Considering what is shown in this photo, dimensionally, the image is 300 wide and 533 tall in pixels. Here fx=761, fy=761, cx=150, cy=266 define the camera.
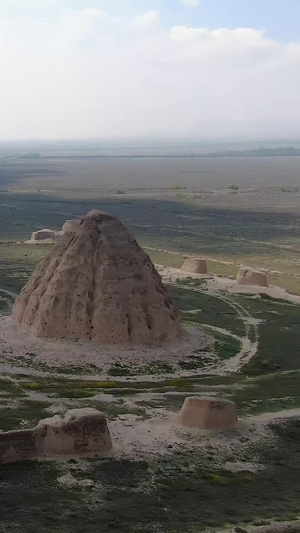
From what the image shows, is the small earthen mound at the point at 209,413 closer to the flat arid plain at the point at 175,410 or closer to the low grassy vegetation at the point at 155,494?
the flat arid plain at the point at 175,410

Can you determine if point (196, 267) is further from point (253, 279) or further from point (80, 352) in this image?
point (80, 352)

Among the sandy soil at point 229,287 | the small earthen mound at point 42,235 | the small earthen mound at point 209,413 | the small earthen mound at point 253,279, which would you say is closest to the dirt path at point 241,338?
the sandy soil at point 229,287

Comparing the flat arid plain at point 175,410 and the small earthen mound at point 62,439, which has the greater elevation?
the small earthen mound at point 62,439

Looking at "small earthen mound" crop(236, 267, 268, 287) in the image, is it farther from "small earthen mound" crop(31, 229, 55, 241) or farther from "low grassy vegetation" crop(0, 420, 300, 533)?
"low grassy vegetation" crop(0, 420, 300, 533)

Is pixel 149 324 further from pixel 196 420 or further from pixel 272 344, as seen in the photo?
pixel 196 420

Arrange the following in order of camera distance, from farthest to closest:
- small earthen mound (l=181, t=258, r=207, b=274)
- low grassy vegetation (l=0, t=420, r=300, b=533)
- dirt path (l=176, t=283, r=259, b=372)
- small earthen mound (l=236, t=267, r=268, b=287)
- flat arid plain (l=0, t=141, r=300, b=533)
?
1. small earthen mound (l=181, t=258, r=207, b=274)
2. small earthen mound (l=236, t=267, r=268, b=287)
3. dirt path (l=176, t=283, r=259, b=372)
4. flat arid plain (l=0, t=141, r=300, b=533)
5. low grassy vegetation (l=0, t=420, r=300, b=533)

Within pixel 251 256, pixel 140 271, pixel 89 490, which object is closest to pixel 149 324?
pixel 140 271

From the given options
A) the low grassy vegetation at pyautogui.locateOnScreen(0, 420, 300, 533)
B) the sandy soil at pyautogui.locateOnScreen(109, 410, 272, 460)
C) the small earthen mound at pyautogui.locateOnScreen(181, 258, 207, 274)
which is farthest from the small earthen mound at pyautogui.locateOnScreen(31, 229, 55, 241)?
the low grassy vegetation at pyautogui.locateOnScreen(0, 420, 300, 533)
